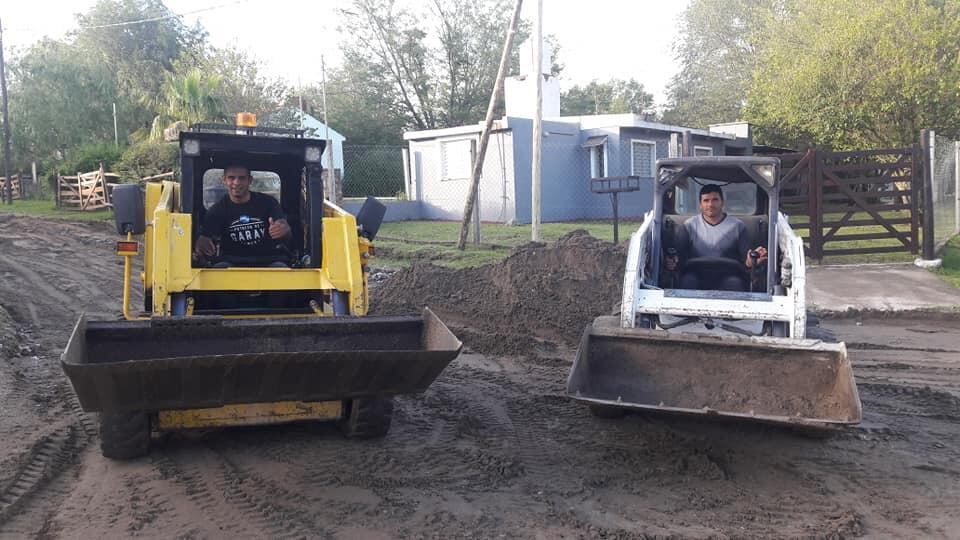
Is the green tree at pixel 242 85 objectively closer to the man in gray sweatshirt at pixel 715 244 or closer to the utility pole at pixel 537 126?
the utility pole at pixel 537 126

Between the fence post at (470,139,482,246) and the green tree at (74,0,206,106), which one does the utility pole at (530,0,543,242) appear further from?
the green tree at (74,0,206,106)

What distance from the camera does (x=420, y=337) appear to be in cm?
569

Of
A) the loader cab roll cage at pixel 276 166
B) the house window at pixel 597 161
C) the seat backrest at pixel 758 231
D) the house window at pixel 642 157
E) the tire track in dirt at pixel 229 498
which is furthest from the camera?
the house window at pixel 597 161

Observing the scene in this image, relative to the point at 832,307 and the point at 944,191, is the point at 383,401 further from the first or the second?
the point at 944,191

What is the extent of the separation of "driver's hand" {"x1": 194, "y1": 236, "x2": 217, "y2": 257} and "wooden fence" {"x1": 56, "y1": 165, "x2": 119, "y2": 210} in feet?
64.3

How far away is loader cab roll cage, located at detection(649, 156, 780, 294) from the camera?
6.52 meters

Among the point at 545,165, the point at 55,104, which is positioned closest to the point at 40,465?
the point at 545,165

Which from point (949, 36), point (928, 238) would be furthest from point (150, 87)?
point (928, 238)

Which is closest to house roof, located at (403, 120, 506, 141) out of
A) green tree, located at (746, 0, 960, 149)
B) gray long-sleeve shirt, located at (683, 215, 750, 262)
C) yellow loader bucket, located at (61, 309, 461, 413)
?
green tree, located at (746, 0, 960, 149)

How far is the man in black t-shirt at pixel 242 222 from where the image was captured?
6.65 metres

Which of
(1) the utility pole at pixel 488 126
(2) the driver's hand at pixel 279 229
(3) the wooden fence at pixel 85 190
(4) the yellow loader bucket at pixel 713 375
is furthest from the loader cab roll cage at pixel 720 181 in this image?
(3) the wooden fence at pixel 85 190

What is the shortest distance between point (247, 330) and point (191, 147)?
5.78 ft

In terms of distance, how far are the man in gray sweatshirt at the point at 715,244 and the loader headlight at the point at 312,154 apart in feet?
9.83

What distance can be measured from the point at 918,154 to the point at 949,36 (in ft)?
27.2
